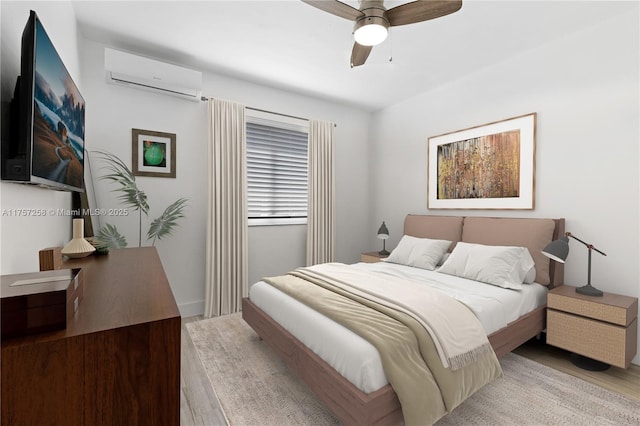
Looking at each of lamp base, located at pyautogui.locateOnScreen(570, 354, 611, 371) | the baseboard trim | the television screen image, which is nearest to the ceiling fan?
the television screen image

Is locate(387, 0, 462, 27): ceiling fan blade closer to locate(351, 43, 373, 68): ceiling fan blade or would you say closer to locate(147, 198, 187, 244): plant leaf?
locate(351, 43, 373, 68): ceiling fan blade

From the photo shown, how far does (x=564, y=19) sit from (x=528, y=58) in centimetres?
50

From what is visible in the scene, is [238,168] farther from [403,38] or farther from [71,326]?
[71,326]

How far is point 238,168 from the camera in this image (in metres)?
3.52

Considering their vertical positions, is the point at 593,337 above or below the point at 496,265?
below

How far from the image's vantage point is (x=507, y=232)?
290 centimetres

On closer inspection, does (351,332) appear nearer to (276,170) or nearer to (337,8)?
(337,8)

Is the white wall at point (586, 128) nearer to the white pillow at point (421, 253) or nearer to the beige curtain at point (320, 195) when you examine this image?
the white pillow at point (421, 253)

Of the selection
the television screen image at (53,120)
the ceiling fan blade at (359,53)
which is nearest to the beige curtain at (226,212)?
the television screen image at (53,120)

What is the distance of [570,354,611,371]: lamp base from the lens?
7.46 feet

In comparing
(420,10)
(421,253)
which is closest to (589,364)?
(421,253)

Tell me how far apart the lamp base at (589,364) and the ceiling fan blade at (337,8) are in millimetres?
3077

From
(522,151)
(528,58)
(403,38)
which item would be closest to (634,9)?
(528,58)

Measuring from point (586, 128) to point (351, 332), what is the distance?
8.97 ft
